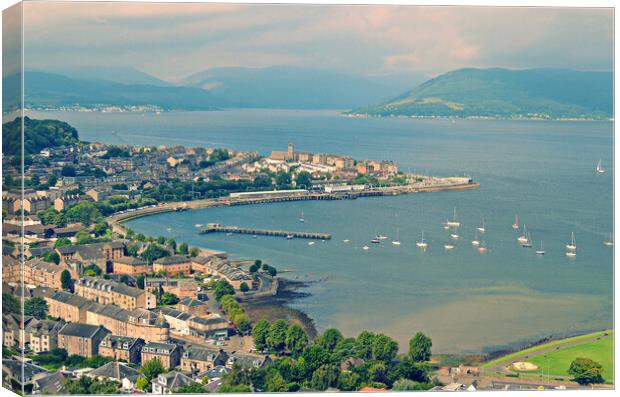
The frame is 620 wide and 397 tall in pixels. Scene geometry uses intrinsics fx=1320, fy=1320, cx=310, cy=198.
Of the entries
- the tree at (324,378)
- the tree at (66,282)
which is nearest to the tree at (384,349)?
the tree at (324,378)

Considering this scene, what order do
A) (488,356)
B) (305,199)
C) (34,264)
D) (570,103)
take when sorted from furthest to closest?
1. (305,199)
2. (570,103)
3. (34,264)
4. (488,356)

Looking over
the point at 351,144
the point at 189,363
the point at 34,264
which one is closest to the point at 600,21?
the point at 189,363

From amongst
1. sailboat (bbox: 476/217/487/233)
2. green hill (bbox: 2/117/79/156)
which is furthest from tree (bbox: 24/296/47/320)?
green hill (bbox: 2/117/79/156)

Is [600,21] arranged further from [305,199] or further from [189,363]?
[305,199]

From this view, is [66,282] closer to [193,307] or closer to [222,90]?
[193,307]

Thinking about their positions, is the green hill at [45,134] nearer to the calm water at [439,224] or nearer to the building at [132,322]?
the calm water at [439,224]

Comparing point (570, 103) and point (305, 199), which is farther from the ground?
point (570, 103)

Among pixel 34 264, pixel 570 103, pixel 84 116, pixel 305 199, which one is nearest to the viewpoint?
pixel 34 264
